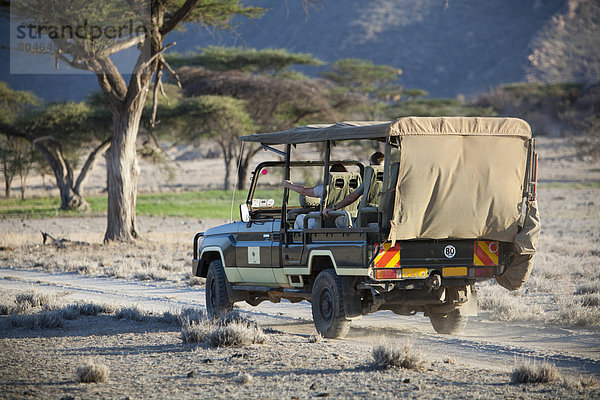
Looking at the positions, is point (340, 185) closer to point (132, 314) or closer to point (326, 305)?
point (326, 305)

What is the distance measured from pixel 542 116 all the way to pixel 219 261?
8676 cm

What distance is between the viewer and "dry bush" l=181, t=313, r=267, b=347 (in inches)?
361

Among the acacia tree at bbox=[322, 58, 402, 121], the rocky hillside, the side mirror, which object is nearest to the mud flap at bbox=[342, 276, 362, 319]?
the side mirror

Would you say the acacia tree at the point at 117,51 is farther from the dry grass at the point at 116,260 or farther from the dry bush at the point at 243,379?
the dry bush at the point at 243,379

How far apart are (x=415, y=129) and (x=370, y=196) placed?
1.17 meters

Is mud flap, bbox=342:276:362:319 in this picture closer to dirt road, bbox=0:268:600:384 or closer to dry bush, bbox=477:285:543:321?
dirt road, bbox=0:268:600:384

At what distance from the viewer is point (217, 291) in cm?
1145

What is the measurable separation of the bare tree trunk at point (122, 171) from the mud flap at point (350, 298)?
15328 millimetres

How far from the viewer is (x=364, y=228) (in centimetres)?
902

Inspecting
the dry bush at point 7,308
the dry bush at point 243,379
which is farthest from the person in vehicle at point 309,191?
the dry bush at point 7,308

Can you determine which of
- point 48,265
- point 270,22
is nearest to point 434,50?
point 270,22

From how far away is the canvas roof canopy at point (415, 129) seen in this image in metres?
8.93

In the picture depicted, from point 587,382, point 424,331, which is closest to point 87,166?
point 424,331

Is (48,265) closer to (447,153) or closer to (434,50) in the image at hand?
(447,153)
